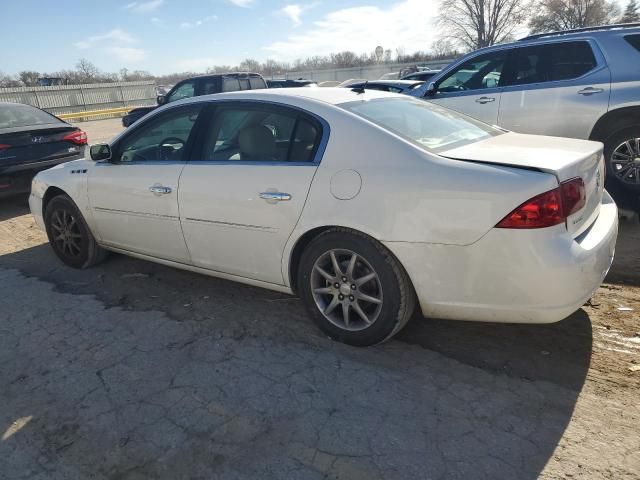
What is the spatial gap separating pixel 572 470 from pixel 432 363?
0.97m

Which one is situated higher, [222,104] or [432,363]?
[222,104]

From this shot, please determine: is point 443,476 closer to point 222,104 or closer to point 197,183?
point 197,183

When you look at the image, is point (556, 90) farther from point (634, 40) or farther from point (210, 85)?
point (210, 85)

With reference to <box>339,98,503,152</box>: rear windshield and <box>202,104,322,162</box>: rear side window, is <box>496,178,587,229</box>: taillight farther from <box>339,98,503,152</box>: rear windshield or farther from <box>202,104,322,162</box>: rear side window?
<box>202,104,322,162</box>: rear side window

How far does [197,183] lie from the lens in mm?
3545

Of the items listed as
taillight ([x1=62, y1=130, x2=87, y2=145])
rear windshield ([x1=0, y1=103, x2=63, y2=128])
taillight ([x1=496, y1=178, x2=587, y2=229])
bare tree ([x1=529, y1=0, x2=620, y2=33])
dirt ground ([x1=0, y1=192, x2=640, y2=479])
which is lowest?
dirt ground ([x1=0, y1=192, x2=640, y2=479])

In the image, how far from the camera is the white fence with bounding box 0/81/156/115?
3017cm

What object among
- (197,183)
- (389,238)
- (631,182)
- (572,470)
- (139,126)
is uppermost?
(139,126)

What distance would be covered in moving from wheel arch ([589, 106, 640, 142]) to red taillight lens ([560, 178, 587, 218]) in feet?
10.6

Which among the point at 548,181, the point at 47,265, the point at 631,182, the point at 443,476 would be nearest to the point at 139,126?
the point at 47,265

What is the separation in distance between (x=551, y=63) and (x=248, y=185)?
174 inches

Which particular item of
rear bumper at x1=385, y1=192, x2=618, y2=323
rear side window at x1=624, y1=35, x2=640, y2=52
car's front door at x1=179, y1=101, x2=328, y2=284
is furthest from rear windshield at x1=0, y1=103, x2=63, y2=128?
rear side window at x1=624, y1=35, x2=640, y2=52

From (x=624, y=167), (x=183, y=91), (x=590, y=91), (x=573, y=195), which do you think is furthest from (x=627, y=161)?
(x=183, y=91)

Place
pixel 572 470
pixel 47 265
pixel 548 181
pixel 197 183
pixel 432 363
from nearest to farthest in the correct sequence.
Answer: pixel 572 470 < pixel 548 181 < pixel 432 363 < pixel 197 183 < pixel 47 265
